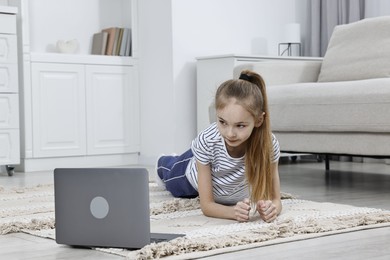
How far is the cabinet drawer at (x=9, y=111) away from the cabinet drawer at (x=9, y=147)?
0.12 feet

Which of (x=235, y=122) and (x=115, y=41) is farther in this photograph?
(x=115, y=41)

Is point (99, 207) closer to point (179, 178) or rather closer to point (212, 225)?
point (212, 225)

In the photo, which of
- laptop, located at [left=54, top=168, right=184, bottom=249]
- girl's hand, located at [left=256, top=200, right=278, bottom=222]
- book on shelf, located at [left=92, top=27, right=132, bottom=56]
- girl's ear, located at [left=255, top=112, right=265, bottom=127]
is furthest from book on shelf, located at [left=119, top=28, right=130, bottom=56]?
laptop, located at [left=54, top=168, right=184, bottom=249]

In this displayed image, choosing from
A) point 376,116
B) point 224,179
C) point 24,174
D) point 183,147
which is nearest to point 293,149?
point 376,116

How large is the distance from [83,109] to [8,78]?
571 mm

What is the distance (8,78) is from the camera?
3904mm

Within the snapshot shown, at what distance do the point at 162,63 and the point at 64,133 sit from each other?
0.79 m

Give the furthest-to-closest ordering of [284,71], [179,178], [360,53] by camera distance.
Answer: [284,71], [360,53], [179,178]

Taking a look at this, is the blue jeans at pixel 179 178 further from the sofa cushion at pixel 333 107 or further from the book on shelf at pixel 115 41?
the book on shelf at pixel 115 41

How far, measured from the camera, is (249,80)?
6.34 ft

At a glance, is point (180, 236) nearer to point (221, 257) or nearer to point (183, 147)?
point (221, 257)

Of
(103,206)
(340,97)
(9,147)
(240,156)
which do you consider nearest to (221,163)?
(240,156)

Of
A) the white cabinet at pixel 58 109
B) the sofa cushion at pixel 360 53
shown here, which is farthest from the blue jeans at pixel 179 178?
the white cabinet at pixel 58 109

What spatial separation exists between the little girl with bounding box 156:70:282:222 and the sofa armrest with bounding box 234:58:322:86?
152 cm
